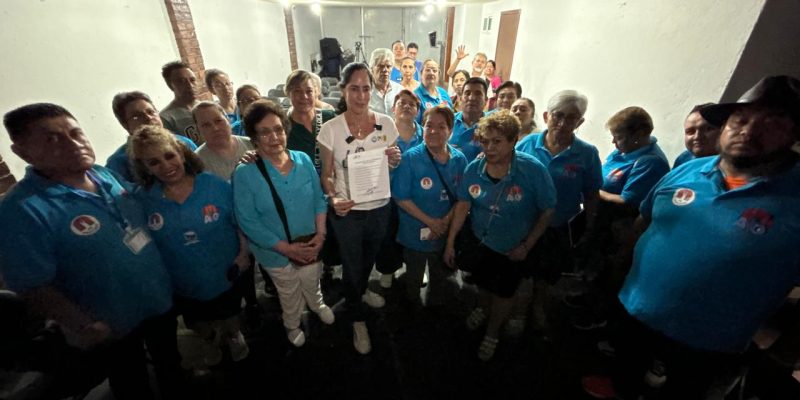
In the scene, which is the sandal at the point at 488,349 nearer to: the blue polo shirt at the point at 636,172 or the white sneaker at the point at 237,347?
the blue polo shirt at the point at 636,172

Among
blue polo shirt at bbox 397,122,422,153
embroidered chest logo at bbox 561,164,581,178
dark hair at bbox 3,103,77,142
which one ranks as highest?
dark hair at bbox 3,103,77,142

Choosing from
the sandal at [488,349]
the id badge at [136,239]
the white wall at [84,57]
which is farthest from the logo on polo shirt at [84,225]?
the sandal at [488,349]

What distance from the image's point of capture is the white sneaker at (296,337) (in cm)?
244

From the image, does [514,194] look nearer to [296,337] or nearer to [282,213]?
[282,213]

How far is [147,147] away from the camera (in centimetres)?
160

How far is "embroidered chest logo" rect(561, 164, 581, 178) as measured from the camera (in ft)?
Result: 7.30

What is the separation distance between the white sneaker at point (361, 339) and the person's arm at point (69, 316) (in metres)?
1.51

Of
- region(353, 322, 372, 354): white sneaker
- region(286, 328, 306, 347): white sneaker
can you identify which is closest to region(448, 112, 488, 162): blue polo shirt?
region(353, 322, 372, 354): white sneaker

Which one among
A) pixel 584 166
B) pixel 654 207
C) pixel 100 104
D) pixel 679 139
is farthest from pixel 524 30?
pixel 100 104

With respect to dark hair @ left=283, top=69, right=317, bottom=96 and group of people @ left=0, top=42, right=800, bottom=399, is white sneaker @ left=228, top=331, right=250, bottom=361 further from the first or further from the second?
dark hair @ left=283, top=69, right=317, bottom=96

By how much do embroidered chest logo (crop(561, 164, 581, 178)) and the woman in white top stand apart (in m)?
1.28

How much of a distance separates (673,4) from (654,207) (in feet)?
7.86

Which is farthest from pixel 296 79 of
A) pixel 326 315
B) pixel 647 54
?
pixel 647 54

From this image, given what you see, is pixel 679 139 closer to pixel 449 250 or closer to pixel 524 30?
pixel 449 250
